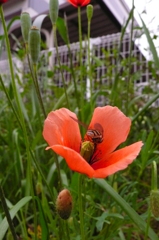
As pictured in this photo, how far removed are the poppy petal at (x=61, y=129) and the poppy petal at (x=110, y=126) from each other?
0.08ft

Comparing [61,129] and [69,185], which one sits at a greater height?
[61,129]

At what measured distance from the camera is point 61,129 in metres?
0.42

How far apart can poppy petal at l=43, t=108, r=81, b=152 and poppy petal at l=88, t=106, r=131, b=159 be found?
25 mm

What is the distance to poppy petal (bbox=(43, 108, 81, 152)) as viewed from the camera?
0.37 meters

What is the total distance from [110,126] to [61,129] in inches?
2.5

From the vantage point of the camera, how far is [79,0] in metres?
0.66

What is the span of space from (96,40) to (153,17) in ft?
6.14

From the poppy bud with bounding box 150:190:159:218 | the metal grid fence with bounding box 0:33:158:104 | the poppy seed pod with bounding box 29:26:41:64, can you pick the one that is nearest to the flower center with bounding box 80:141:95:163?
the poppy bud with bounding box 150:190:159:218

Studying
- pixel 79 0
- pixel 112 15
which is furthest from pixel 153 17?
pixel 112 15

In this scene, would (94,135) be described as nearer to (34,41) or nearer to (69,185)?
(34,41)

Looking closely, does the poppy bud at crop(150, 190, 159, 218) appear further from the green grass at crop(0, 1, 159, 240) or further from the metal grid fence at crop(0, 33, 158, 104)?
the metal grid fence at crop(0, 33, 158, 104)

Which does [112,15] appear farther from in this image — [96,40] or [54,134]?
[54,134]

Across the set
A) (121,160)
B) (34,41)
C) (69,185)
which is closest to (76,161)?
(121,160)

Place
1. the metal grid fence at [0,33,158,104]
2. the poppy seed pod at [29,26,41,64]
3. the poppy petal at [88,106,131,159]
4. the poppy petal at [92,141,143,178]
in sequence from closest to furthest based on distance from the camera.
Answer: the poppy petal at [92,141,143,178]
the poppy petal at [88,106,131,159]
the poppy seed pod at [29,26,41,64]
the metal grid fence at [0,33,158,104]
